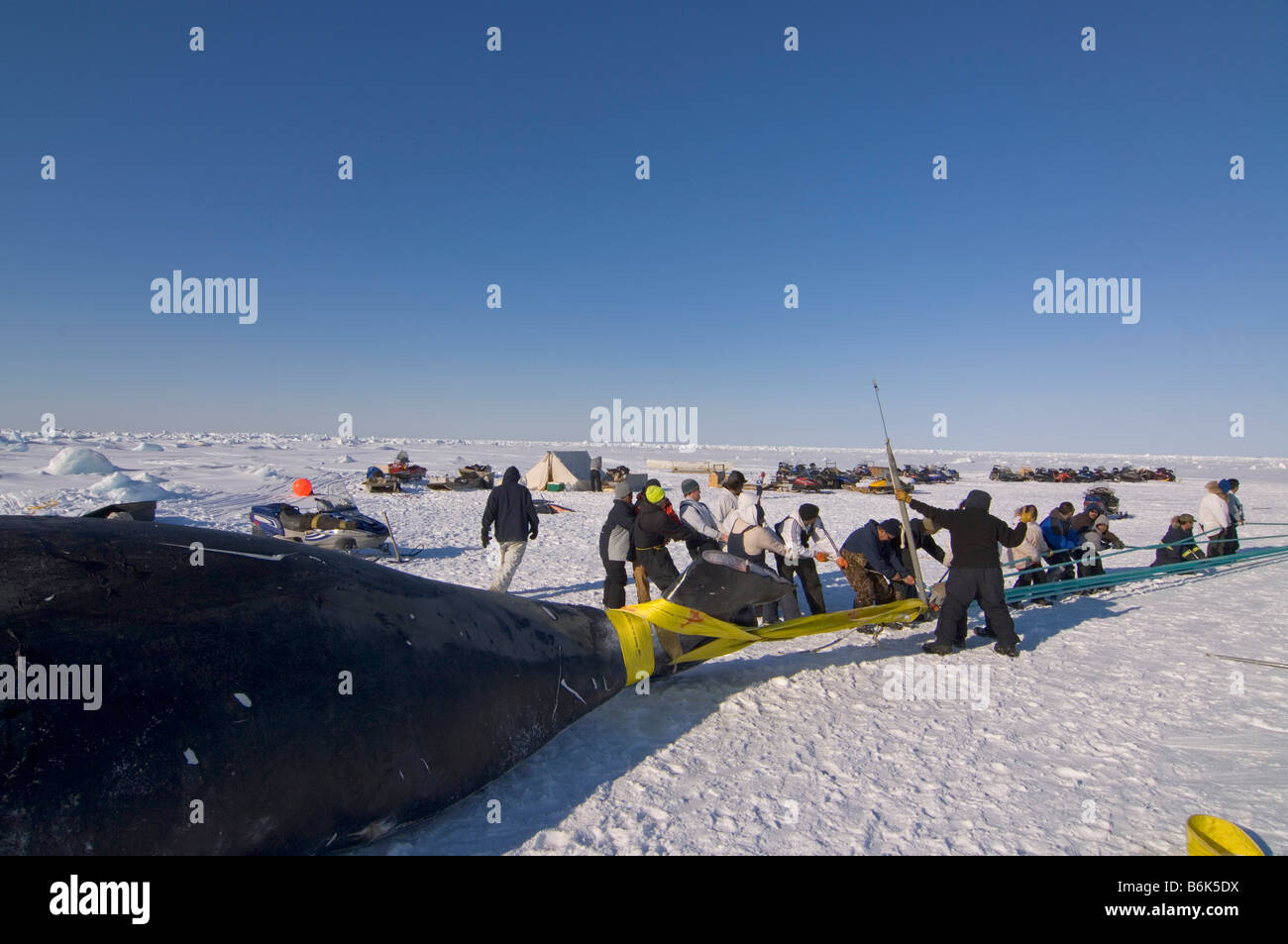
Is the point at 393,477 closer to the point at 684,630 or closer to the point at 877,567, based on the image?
the point at 877,567

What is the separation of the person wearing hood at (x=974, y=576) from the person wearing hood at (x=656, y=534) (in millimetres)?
2607

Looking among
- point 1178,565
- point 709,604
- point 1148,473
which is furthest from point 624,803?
point 1148,473

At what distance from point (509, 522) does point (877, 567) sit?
494 cm

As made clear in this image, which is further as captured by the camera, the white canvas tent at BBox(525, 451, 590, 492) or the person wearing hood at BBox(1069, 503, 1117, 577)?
the white canvas tent at BBox(525, 451, 590, 492)

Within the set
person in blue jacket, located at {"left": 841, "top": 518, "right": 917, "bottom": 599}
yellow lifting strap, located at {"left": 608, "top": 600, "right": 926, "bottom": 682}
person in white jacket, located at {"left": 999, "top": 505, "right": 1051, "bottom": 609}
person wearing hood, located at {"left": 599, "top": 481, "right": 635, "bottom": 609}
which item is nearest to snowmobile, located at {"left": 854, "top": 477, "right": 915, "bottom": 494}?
person in white jacket, located at {"left": 999, "top": 505, "right": 1051, "bottom": 609}

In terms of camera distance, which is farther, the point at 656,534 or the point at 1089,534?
the point at 1089,534

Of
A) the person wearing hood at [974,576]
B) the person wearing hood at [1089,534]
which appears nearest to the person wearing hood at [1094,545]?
the person wearing hood at [1089,534]

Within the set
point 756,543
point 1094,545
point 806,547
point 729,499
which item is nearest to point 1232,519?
point 1094,545

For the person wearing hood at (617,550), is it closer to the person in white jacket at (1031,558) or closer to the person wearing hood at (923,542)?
the person wearing hood at (923,542)

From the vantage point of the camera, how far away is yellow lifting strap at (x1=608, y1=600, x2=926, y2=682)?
4.70 metres

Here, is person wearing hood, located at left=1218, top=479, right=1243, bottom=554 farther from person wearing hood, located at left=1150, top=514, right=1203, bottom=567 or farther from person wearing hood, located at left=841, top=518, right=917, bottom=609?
person wearing hood, located at left=841, top=518, right=917, bottom=609

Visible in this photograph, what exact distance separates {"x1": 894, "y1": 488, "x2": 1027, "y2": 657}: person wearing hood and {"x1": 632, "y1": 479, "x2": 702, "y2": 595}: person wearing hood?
261 cm

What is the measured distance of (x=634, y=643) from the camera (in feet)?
15.5

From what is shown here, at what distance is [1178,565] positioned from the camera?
933cm
